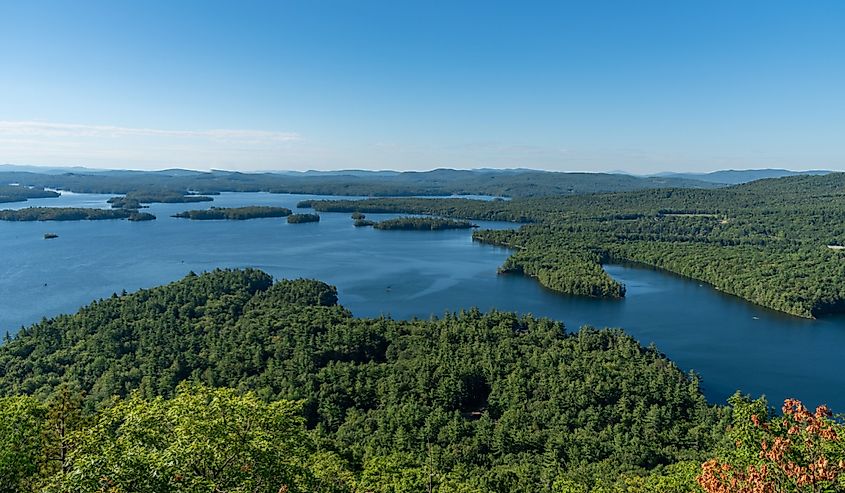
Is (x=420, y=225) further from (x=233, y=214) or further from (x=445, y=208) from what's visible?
(x=233, y=214)

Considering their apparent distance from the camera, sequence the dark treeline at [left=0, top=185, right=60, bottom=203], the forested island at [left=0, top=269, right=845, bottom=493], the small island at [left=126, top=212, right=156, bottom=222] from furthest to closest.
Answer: the dark treeline at [left=0, top=185, right=60, bottom=203] → the small island at [left=126, top=212, right=156, bottom=222] → the forested island at [left=0, top=269, right=845, bottom=493]

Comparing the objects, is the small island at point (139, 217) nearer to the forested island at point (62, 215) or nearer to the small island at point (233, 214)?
the forested island at point (62, 215)

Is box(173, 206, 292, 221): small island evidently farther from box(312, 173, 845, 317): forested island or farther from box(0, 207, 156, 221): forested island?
box(312, 173, 845, 317): forested island

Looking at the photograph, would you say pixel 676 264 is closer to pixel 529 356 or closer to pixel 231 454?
pixel 529 356

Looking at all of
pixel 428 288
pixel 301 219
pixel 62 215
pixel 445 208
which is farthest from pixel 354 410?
pixel 62 215

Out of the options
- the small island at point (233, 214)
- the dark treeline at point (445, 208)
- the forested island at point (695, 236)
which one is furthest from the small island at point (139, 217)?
the forested island at point (695, 236)

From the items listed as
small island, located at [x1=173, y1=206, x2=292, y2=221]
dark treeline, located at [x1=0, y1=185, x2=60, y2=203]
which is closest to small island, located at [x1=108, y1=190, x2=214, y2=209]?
dark treeline, located at [x1=0, y1=185, x2=60, y2=203]
